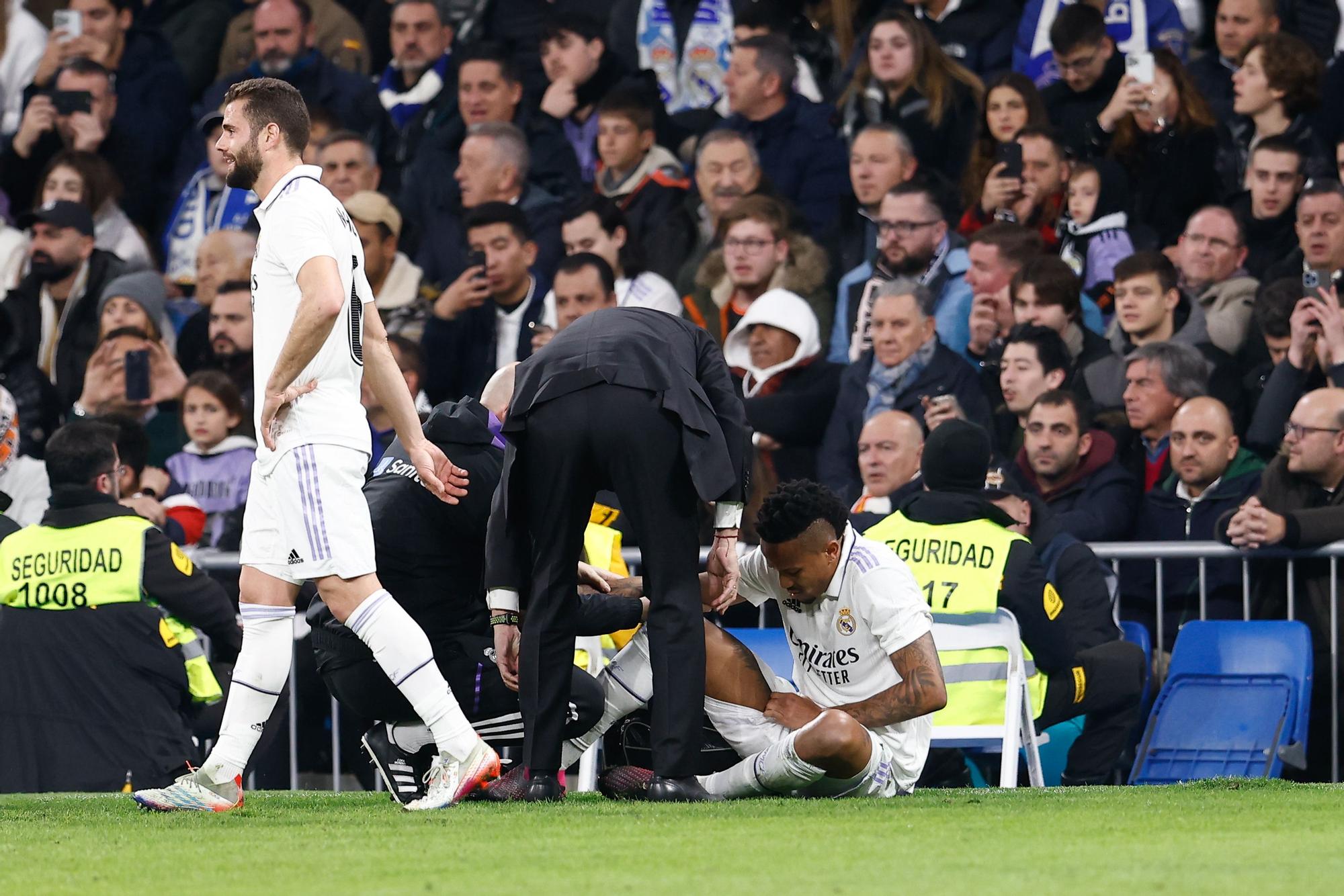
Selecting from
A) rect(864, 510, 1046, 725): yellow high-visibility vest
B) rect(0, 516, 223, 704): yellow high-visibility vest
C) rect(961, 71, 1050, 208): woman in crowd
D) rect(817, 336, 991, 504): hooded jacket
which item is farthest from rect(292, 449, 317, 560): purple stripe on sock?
rect(961, 71, 1050, 208): woman in crowd

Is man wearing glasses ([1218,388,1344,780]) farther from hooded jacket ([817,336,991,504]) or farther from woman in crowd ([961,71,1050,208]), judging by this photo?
woman in crowd ([961,71,1050,208])

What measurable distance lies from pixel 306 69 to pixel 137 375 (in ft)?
8.87

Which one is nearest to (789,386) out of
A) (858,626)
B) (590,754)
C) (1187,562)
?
(1187,562)

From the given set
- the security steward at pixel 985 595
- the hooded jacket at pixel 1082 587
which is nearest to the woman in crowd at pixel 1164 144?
the hooded jacket at pixel 1082 587

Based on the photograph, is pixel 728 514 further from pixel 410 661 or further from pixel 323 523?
pixel 323 523

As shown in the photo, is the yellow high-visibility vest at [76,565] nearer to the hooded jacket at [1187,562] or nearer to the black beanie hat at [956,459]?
the black beanie hat at [956,459]

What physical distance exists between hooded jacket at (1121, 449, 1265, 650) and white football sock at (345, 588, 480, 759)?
13.1ft

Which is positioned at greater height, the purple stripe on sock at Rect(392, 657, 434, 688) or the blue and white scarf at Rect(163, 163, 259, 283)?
the blue and white scarf at Rect(163, 163, 259, 283)

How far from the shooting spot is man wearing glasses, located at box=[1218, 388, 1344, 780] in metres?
8.09

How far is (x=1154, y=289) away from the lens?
32.0 ft

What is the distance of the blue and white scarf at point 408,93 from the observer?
1292 centimetres

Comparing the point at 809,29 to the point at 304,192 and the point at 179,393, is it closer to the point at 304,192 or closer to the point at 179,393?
the point at 179,393

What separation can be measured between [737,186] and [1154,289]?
245cm

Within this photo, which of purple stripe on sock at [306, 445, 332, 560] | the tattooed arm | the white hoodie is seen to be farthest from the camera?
the white hoodie
